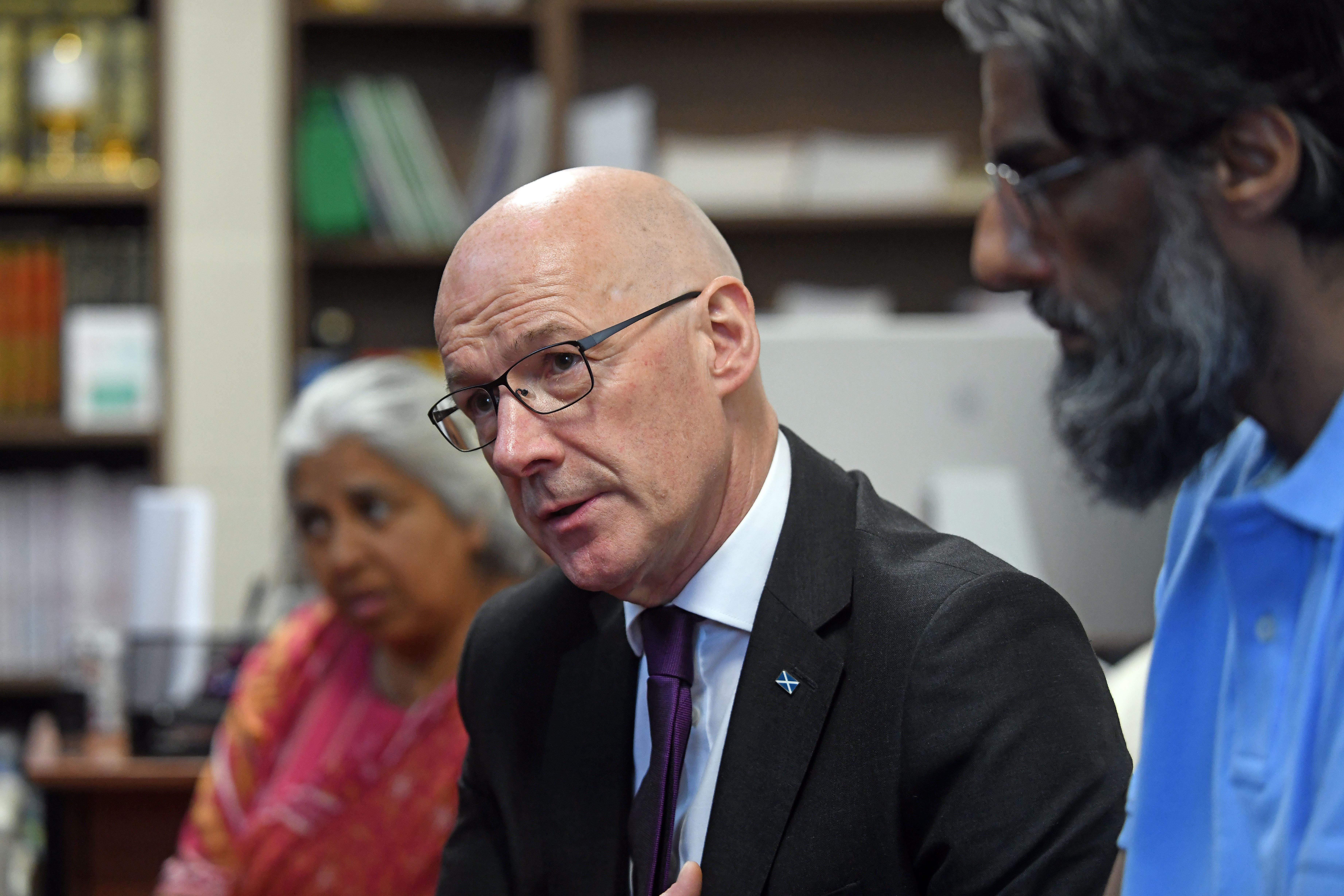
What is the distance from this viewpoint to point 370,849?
170 cm

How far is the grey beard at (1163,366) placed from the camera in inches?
30.2

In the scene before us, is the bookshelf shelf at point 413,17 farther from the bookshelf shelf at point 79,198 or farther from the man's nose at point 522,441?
the man's nose at point 522,441

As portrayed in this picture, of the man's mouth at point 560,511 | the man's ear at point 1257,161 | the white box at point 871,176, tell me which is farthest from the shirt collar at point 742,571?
the white box at point 871,176

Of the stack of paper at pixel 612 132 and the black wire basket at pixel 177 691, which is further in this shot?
the stack of paper at pixel 612 132

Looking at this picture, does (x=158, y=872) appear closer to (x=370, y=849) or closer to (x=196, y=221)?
(x=370, y=849)

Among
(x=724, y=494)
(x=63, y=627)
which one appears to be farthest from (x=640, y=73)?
(x=724, y=494)

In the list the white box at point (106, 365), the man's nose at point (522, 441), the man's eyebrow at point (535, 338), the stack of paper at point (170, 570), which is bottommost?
the stack of paper at point (170, 570)

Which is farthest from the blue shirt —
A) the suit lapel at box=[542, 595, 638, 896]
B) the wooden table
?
the wooden table

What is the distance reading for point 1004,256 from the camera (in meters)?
0.86

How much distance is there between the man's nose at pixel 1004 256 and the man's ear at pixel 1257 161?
12 cm

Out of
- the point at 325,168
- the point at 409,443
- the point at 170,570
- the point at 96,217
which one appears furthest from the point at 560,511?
the point at 96,217

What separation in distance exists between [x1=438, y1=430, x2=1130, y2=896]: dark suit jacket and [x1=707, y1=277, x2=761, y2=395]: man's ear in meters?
0.09

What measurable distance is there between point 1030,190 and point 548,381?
325mm

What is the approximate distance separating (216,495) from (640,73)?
1.49 meters
